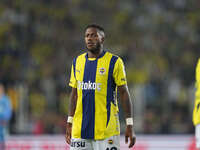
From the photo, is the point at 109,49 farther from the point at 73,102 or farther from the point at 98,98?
the point at 98,98

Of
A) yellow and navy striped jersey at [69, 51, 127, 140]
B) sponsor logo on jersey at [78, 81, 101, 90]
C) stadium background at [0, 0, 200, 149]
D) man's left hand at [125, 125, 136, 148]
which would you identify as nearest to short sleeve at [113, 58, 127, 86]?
yellow and navy striped jersey at [69, 51, 127, 140]

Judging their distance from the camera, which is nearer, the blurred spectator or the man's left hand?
the man's left hand

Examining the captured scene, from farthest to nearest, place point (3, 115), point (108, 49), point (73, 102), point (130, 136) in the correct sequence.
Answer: point (108, 49)
point (3, 115)
point (73, 102)
point (130, 136)

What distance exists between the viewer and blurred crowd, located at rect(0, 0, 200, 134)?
13.2m

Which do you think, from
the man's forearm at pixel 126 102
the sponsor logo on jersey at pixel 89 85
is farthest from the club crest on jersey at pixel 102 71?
the man's forearm at pixel 126 102

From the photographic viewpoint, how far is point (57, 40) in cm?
1455

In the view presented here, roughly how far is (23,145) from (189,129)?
13.9 feet

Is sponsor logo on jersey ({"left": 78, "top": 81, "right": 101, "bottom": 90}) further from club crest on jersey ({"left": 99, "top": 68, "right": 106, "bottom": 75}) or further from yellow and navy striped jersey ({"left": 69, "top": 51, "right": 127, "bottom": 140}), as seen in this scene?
club crest on jersey ({"left": 99, "top": 68, "right": 106, "bottom": 75})

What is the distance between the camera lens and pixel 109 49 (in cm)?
1434

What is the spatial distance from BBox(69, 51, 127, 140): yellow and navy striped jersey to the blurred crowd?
27.1 feet

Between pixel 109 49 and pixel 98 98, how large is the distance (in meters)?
9.90

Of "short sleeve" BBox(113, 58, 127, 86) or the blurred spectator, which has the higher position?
"short sleeve" BBox(113, 58, 127, 86)

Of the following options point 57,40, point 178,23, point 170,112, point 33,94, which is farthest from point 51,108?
point 178,23

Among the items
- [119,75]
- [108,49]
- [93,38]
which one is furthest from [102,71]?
[108,49]
